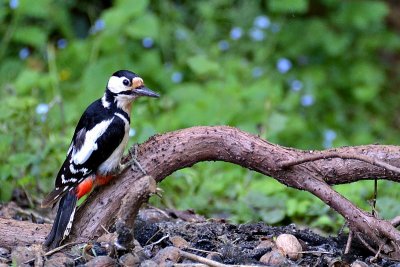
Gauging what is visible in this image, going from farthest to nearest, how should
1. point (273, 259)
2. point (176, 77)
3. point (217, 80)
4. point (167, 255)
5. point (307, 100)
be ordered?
point (307, 100)
point (176, 77)
point (217, 80)
point (273, 259)
point (167, 255)

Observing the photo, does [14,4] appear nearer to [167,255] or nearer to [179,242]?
[179,242]

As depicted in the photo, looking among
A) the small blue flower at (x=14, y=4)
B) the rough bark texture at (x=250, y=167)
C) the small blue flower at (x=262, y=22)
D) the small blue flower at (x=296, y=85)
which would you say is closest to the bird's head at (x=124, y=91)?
the rough bark texture at (x=250, y=167)

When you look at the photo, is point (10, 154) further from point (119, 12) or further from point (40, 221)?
point (119, 12)

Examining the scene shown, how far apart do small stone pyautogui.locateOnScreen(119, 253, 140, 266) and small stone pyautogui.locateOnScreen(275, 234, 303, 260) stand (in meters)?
0.78

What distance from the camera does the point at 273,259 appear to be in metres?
4.15

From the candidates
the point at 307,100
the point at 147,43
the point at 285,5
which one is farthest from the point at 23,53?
the point at 307,100

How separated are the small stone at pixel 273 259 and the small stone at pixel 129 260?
61cm

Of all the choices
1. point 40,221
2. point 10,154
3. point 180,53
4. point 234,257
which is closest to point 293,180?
point 234,257

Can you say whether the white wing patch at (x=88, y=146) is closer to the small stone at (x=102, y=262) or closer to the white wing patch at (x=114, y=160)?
the white wing patch at (x=114, y=160)

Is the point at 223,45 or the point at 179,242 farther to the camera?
the point at 223,45

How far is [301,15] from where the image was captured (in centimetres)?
1028

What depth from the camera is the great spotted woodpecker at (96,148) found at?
443cm

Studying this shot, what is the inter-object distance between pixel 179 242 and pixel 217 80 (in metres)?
4.10

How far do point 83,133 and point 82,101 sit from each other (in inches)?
130
